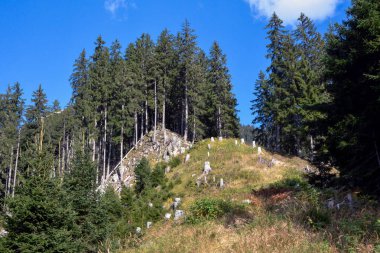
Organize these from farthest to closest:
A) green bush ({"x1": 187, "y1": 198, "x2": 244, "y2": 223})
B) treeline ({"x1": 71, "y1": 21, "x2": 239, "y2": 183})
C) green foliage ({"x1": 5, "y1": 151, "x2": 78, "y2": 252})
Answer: treeline ({"x1": 71, "y1": 21, "x2": 239, "y2": 183}) < green foliage ({"x1": 5, "y1": 151, "x2": 78, "y2": 252}) < green bush ({"x1": 187, "y1": 198, "x2": 244, "y2": 223})

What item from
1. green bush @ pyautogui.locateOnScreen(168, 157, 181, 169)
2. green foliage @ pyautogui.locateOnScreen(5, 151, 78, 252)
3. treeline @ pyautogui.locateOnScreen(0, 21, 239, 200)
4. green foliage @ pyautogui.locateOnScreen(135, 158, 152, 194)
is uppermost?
treeline @ pyautogui.locateOnScreen(0, 21, 239, 200)

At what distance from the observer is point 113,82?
47.0 m

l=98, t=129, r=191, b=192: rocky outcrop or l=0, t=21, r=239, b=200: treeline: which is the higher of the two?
l=0, t=21, r=239, b=200: treeline

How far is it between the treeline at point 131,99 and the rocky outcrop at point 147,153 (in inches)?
67.3

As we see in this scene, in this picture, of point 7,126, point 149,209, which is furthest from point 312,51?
point 7,126

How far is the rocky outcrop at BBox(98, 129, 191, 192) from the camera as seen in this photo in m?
39.5

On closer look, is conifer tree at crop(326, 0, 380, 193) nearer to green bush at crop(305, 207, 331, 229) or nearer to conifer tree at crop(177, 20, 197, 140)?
green bush at crop(305, 207, 331, 229)

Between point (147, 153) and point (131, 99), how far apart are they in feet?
26.1

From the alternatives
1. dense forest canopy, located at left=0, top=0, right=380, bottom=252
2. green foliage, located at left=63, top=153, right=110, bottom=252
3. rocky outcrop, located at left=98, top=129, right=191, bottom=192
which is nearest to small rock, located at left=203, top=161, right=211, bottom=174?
dense forest canopy, located at left=0, top=0, right=380, bottom=252

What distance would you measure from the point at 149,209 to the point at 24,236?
1041 centimetres

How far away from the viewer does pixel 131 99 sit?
44219mm

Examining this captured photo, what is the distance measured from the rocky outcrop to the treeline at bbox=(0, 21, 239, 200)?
1710mm

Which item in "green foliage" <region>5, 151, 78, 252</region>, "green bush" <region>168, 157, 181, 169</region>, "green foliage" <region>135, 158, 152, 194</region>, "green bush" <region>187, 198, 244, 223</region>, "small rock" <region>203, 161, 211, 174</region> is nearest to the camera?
"green bush" <region>187, 198, 244, 223</region>

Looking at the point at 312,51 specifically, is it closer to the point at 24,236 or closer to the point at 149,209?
the point at 149,209
